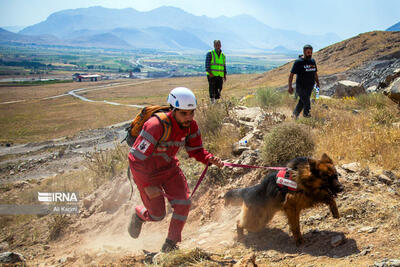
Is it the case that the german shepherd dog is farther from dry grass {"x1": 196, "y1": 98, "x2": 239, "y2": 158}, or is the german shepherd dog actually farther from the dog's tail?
dry grass {"x1": 196, "y1": 98, "x2": 239, "y2": 158}

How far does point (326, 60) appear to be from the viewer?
37.6 metres

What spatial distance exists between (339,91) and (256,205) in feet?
46.2

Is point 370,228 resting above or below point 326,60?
below

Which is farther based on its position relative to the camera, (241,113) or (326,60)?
(326,60)

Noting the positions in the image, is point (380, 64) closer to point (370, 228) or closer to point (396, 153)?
point (396, 153)

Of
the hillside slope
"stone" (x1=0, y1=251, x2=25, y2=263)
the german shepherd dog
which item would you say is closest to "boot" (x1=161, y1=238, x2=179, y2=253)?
the german shepherd dog

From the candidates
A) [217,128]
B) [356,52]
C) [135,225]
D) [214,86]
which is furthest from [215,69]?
[356,52]

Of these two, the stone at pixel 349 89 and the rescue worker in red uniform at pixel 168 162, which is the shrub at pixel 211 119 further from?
the stone at pixel 349 89

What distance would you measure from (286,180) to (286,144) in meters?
2.03

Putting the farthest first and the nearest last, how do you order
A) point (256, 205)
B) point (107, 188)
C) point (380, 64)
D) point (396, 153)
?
point (380, 64)
point (107, 188)
point (396, 153)
point (256, 205)

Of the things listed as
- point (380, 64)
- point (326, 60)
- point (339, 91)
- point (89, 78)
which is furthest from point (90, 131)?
point (89, 78)

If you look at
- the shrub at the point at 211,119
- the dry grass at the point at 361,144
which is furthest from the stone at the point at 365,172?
the shrub at the point at 211,119

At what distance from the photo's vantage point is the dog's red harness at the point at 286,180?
3.70 meters

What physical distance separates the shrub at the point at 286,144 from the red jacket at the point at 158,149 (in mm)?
1818
